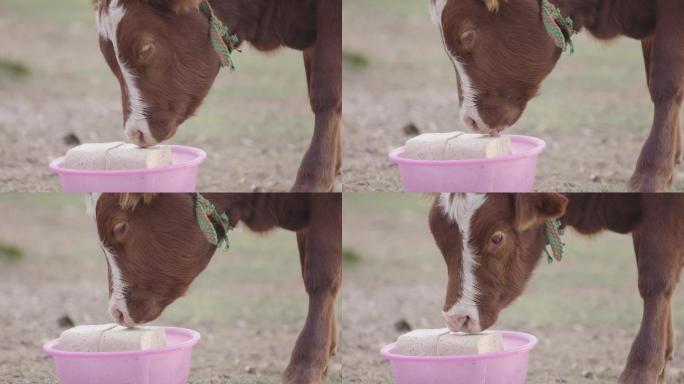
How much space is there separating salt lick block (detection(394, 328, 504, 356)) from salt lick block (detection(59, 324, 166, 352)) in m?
0.59

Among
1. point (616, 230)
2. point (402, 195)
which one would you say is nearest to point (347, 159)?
point (402, 195)

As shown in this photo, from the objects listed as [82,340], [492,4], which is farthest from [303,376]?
[492,4]

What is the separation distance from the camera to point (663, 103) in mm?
3920

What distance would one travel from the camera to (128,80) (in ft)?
12.5

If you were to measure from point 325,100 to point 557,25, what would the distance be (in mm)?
600

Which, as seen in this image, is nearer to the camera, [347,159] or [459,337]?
[459,337]

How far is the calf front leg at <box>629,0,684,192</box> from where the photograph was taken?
389 centimetres

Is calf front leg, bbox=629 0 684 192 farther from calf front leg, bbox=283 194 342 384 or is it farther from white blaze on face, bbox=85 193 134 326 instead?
white blaze on face, bbox=85 193 134 326

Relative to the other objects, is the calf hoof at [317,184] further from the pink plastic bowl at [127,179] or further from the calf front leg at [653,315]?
the calf front leg at [653,315]

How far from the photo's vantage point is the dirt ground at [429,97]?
406 centimetres

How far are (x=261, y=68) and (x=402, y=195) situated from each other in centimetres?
51

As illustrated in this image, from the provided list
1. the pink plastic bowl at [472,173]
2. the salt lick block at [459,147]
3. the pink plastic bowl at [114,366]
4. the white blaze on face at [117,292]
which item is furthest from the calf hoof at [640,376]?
the white blaze on face at [117,292]

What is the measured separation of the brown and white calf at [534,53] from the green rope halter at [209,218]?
654 mm

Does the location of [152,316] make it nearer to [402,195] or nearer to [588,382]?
[402,195]
